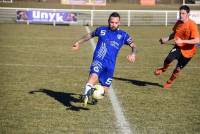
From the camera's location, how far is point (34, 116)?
325 inches

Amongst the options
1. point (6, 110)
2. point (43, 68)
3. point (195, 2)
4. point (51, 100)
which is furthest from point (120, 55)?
point (195, 2)

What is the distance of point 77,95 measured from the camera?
1025cm

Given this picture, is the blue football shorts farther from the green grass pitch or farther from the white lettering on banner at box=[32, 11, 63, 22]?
the white lettering on banner at box=[32, 11, 63, 22]

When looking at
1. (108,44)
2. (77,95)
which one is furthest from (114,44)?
(77,95)

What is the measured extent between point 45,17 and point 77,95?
21.3 m

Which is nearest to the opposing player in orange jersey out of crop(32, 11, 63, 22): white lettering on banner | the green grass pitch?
the green grass pitch

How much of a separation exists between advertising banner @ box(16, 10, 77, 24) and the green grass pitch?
12078 millimetres

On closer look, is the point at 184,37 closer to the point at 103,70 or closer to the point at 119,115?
the point at 103,70

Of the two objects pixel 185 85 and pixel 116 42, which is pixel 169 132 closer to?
pixel 116 42

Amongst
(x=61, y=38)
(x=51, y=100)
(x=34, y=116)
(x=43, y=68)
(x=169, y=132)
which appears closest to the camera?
(x=169, y=132)

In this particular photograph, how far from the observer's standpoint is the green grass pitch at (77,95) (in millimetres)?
7750

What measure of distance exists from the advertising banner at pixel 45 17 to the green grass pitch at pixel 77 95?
1208 centimetres

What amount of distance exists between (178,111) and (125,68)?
5903 mm

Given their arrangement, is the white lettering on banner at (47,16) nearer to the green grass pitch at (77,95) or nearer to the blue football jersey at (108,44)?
the green grass pitch at (77,95)
